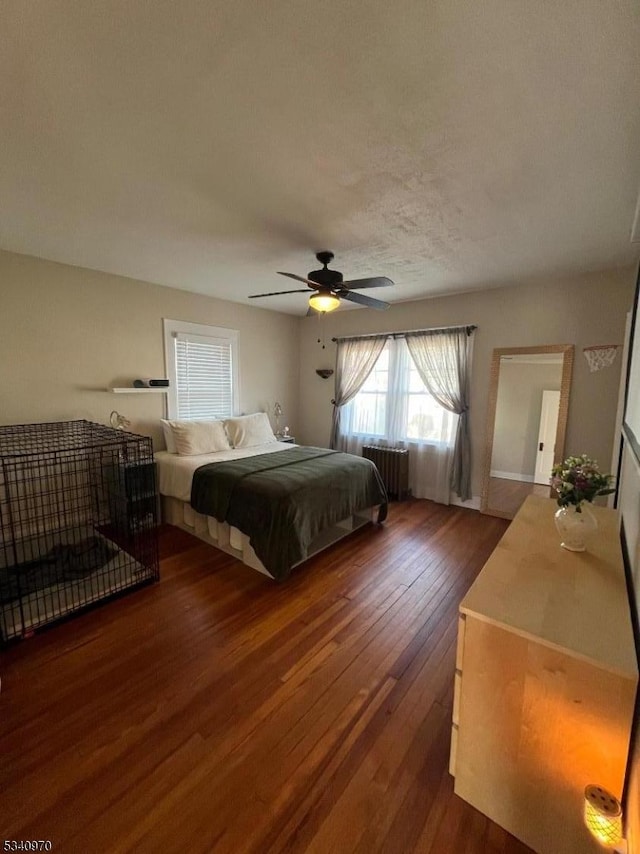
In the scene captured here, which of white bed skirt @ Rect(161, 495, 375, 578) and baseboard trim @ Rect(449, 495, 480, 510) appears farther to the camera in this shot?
baseboard trim @ Rect(449, 495, 480, 510)

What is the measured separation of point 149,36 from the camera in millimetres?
1103

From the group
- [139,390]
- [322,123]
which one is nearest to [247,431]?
[139,390]

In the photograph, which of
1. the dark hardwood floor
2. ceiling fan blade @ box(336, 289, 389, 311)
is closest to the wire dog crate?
the dark hardwood floor

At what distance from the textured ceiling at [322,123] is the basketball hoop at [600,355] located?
1031 millimetres

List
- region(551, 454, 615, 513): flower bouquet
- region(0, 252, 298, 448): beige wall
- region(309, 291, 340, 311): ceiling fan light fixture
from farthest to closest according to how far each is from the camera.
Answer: region(0, 252, 298, 448): beige wall → region(309, 291, 340, 311): ceiling fan light fixture → region(551, 454, 615, 513): flower bouquet

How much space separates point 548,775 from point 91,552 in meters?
3.04

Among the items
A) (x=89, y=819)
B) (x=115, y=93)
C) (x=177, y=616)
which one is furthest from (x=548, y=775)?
(x=115, y=93)

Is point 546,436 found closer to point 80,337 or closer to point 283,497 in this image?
point 283,497

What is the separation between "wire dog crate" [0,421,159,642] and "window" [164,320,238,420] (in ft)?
3.49

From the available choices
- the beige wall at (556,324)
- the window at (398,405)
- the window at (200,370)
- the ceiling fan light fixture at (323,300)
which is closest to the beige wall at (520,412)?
the beige wall at (556,324)

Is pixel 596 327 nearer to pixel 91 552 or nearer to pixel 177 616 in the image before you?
pixel 177 616

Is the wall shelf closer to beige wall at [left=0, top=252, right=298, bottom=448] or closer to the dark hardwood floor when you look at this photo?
beige wall at [left=0, top=252, right=298, bottom=448]

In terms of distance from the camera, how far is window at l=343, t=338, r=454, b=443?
4496 mm

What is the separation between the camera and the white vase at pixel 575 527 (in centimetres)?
160
